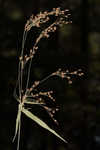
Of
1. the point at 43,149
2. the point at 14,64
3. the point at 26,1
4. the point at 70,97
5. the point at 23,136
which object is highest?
the point at 26,1

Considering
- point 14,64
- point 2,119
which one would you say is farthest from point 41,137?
point 14,64

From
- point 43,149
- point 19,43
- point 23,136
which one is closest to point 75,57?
point 19,43

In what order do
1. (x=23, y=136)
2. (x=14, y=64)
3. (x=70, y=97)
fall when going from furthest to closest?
1. (x=70, y=97)
2. (x=14, y=64)
3. (x=23, y=136)

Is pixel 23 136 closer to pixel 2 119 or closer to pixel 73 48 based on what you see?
pixel 2 119

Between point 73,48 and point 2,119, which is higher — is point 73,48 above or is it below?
above

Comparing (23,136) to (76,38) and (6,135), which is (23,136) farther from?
(76,38)

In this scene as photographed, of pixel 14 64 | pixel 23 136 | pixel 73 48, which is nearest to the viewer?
pixel 23 136

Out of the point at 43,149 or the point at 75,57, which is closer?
the point at 75,57
